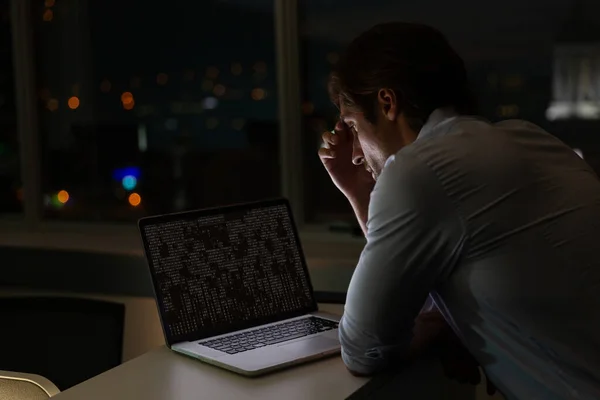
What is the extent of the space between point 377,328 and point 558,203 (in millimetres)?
340

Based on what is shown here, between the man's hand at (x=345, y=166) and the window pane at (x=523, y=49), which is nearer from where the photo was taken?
the man's hand at (x=345, y=166)

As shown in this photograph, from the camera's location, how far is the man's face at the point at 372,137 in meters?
1.42

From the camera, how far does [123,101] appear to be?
3.37m

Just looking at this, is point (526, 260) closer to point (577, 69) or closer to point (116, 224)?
point (577, 69)

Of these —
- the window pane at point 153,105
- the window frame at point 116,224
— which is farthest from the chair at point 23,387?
the window pane at point 153,105

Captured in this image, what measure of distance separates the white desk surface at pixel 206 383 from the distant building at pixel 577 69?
5.11 ft

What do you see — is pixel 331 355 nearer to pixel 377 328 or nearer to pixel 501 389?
pixel 377 328

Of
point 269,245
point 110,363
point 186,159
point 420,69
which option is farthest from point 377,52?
point 186,159

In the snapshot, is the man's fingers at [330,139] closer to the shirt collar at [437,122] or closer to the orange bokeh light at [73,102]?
the shirt collar at [437,122]

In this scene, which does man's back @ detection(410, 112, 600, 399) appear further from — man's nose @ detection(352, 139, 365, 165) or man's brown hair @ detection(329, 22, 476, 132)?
man's nose @ detection(352, 139, 365, 165)

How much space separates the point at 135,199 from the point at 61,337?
148 cm

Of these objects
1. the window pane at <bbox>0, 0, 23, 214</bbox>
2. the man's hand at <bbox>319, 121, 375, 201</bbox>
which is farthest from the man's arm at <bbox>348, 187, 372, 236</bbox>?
the window pane at <bbox>0, 0, 23, 214</bbox>

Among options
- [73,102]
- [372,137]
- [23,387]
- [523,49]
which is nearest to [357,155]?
[372,137]

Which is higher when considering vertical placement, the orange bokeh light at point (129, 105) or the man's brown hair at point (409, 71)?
the man's brown hair at point (409, 71)
